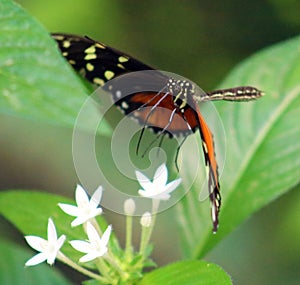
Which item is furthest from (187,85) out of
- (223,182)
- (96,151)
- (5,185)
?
(5,185)

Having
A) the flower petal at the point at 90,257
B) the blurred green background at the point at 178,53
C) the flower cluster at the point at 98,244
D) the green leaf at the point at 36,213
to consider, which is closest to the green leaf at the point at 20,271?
the green leaf at the point at 36,213

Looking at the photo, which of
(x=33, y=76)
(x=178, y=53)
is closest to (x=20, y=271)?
(x=33, y=76)

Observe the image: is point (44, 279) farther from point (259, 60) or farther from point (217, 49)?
point (217, 49)

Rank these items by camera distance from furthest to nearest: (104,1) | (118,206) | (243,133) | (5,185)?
(5,185) < (104,1) < (118,206) < (243,133)

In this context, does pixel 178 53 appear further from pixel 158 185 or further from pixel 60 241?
pixel 60 241

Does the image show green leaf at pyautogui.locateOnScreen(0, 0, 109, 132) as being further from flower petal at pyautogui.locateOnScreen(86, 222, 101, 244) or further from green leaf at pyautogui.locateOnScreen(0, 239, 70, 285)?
green leaf at pyautogui.locateOnScreen(0, 239, 70, 285)

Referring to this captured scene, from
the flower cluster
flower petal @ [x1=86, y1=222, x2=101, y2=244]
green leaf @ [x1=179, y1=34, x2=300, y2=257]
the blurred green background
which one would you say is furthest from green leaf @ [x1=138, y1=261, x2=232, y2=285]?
the blurred green background
